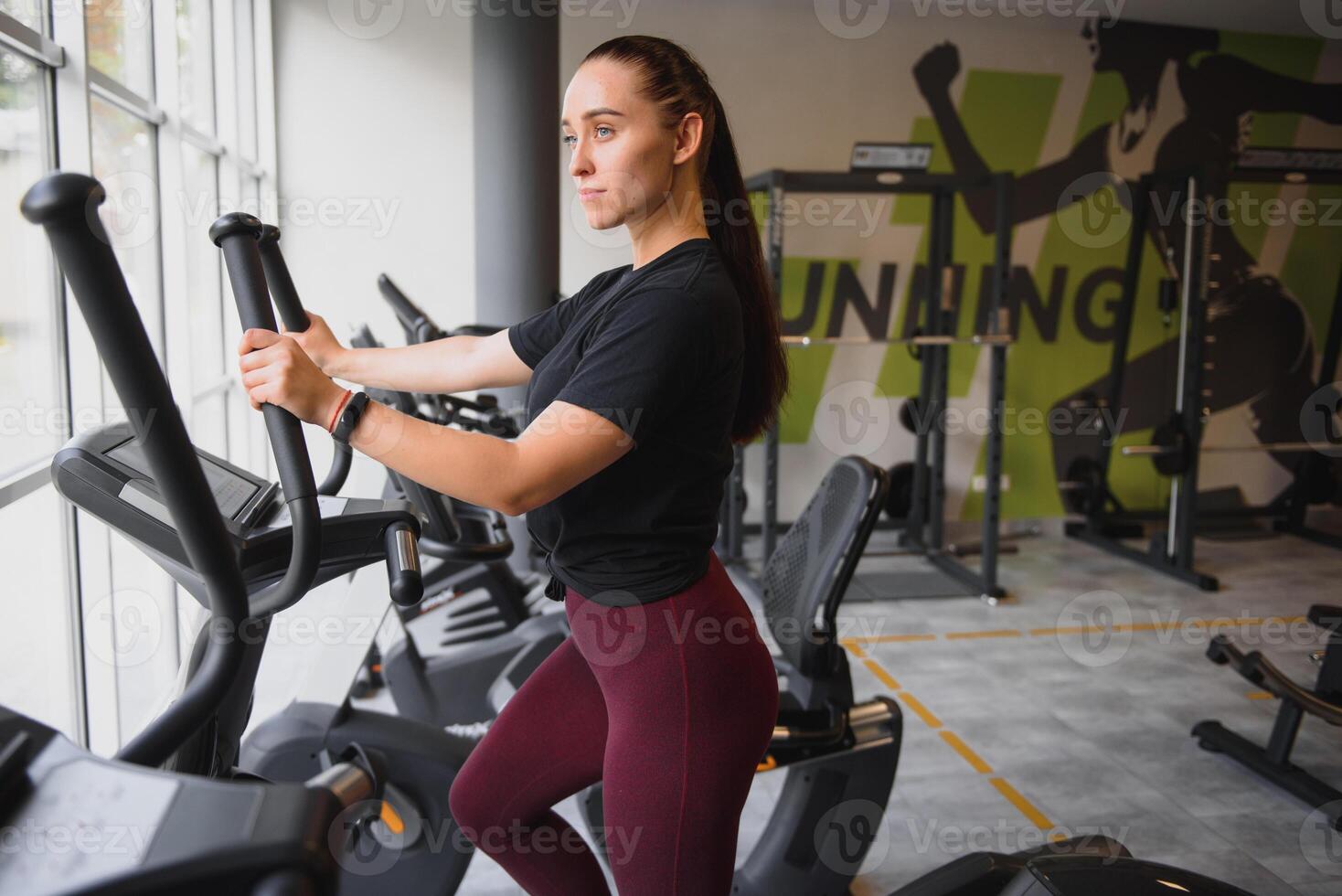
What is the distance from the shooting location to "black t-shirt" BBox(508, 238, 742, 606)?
1.05 m

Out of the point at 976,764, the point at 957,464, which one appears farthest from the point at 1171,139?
the point at 976,764

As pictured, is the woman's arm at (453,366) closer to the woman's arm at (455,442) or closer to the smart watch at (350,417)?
the woman's arm at (455,442)

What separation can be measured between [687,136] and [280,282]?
0.50 metres

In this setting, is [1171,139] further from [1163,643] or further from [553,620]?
[553,620]

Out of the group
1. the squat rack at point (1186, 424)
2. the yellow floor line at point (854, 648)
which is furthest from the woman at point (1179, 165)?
the yellow floor line at point (854, 648)

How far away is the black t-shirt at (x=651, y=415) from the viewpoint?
1055mm

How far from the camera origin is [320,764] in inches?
69.6

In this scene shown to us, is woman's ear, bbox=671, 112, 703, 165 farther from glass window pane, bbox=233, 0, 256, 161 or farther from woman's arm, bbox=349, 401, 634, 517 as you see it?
glass window pane, bbox=233, 0, 256, 161
